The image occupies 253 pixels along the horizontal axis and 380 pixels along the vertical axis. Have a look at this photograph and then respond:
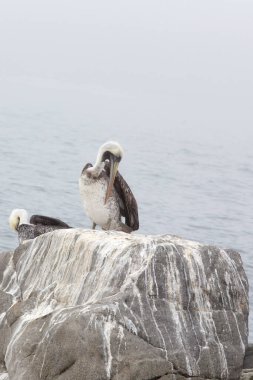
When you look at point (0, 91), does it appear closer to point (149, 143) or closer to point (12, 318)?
point (149, 143)

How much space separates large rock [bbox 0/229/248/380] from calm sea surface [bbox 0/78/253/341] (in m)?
5.90

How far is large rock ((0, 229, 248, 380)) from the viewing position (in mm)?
9516

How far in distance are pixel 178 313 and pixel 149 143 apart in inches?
1747

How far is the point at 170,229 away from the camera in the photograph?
2677 cm

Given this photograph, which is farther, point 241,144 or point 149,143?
point 241,144

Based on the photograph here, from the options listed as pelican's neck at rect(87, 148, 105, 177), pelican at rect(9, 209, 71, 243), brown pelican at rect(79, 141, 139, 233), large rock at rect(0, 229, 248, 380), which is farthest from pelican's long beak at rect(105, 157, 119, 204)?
large rock at rect(0, 229, 248, 380)

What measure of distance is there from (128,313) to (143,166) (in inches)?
1313

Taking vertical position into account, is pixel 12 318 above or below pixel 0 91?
above

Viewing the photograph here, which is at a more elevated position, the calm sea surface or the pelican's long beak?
the pelican's long beak

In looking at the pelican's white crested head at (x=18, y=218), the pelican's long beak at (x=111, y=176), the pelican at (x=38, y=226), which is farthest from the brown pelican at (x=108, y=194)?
the pelican's white crested head at (x=18, y=218)

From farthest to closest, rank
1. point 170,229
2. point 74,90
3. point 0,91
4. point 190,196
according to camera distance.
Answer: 1. point 74,90
2. point 0,91
3. point 190,196
4. point 170,229

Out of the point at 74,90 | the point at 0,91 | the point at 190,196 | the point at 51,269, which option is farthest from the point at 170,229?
the point at 74,90

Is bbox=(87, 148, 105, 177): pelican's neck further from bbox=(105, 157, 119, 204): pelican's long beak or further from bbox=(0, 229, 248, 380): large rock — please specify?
bbox=(0, 229, 248, 380): large rock

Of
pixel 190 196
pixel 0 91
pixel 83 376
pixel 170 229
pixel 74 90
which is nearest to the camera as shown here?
pixel 83 376
